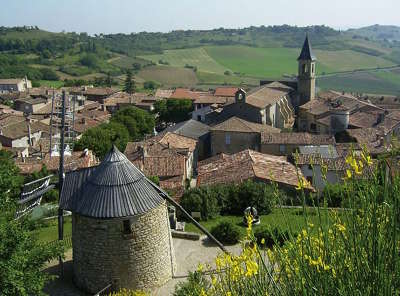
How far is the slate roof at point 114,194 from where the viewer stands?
15.6m

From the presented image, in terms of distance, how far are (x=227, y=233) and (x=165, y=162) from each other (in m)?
14.8

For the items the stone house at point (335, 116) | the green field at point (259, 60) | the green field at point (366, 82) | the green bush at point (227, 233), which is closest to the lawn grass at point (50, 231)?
the green bush at point (227, 233)

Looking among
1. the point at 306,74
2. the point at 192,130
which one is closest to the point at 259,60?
the point at 306,74

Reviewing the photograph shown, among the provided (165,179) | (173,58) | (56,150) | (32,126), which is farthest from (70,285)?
(173,58)

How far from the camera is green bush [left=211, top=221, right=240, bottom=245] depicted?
67.2 feet

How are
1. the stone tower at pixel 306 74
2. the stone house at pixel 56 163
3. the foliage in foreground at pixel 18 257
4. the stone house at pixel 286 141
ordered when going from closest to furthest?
the foliage in foreground at pixel 18 257
the stone house at pixel 56 163
the stone house at pixel 286 141
the stone tower at pixel 306 74

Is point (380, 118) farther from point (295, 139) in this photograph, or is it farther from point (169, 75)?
point (169, 75)

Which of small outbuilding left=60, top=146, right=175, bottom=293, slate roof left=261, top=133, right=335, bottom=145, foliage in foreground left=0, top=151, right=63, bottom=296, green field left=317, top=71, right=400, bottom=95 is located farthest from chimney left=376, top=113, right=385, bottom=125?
green field left=317, top=71, right=400, bottom=95

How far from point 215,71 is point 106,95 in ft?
185

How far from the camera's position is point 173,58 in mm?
170500

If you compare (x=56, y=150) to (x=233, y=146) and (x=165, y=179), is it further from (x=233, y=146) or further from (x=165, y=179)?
(x=233, y=146)

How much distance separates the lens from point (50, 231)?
23484 millimetres

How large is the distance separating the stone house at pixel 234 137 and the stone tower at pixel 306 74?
66.2 ft

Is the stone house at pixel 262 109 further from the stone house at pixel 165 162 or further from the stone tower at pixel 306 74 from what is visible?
the stone house at pixel 165 162
